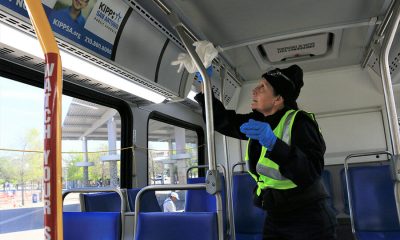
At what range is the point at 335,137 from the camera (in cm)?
471

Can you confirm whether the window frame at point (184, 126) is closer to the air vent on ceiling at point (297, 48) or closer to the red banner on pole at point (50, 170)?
the air vent on ceiling at point (297, 48)

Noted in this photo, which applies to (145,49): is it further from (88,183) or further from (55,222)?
(55,222)

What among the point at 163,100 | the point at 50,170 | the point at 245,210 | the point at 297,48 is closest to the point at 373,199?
the point at 245,210

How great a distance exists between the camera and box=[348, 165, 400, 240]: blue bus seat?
9.75 feet

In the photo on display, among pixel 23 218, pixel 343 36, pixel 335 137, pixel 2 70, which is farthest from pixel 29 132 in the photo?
pixel 335 137

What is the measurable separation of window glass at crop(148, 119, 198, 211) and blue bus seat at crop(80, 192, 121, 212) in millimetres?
981

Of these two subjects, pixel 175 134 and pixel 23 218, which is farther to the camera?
pixel 175 134

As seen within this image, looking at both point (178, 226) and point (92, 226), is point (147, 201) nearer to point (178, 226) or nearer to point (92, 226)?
point (92, 226)

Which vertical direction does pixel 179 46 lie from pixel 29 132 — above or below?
above

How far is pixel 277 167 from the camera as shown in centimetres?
148

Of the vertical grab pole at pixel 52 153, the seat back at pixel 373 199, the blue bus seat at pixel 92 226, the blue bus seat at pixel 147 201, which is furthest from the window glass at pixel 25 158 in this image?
the seat back at pixel 373 199

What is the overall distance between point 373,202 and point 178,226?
212 centimetres

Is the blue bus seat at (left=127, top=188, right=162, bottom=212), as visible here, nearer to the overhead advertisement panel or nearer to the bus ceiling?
the overhead advertisement panel

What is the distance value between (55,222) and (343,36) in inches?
140
